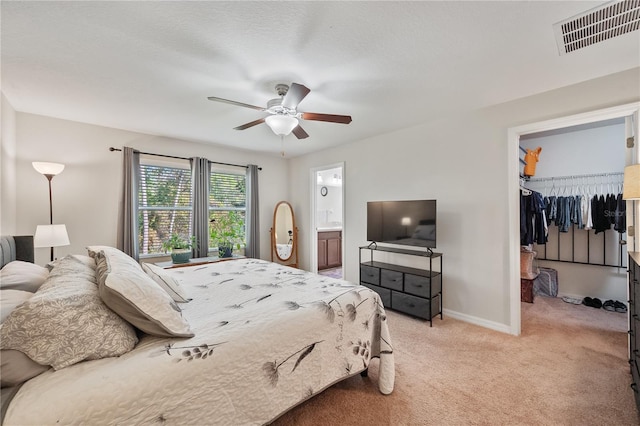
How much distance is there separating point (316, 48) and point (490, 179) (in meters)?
2.35

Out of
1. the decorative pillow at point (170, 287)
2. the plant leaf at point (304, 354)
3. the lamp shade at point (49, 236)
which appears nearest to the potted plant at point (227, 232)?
the lamp shade at point (49, 236)

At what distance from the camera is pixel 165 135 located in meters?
3.97

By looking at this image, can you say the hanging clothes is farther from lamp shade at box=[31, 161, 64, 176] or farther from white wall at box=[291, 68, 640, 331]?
lamp shade at box=[31, 161, 64, 176]

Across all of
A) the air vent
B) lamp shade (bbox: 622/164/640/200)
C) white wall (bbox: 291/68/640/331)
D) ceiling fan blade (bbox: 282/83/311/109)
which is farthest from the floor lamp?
lamp shade (bbox: 622/164/640/200)

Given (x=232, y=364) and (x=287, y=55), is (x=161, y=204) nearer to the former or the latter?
(x=287, y=55)

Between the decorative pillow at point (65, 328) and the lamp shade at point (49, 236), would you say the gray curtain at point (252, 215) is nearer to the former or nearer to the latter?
the lamp shade at point (49, 236)

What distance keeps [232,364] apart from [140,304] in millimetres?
516

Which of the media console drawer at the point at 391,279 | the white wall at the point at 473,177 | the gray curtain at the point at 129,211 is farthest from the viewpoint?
the gray curtain at the point at 129,211

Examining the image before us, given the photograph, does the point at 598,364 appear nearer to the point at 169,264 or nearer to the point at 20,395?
the point at 20,395

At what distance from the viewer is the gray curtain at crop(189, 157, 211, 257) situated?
428cm

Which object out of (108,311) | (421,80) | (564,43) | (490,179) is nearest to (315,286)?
(108,311)

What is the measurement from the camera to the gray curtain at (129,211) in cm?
366

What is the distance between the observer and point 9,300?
120 centimetres

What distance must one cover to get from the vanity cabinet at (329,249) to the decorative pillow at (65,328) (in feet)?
14.0
